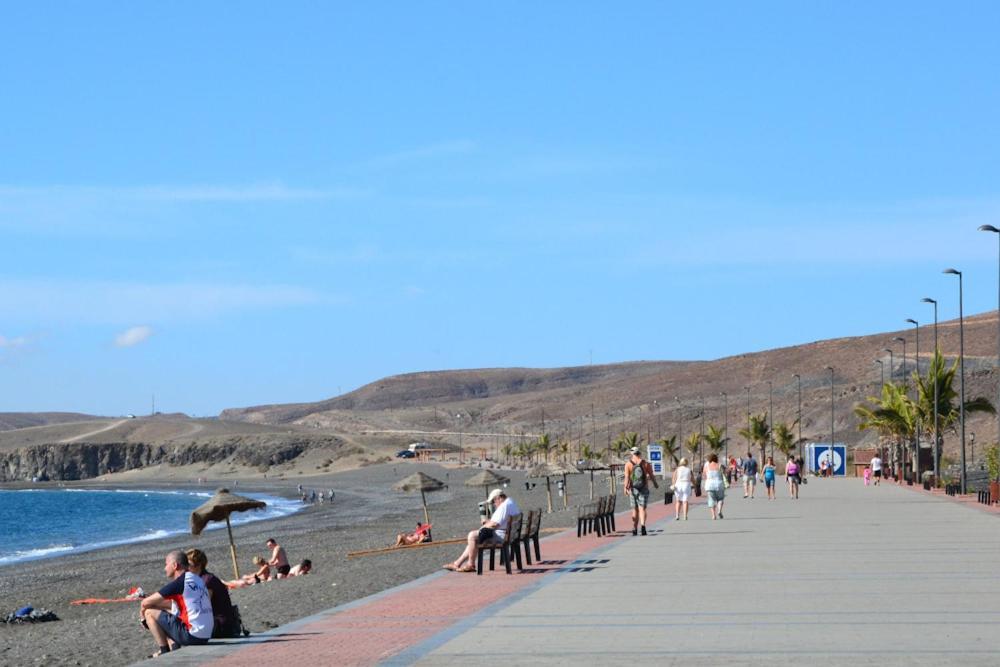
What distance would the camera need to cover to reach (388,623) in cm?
1420

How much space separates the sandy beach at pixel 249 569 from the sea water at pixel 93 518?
140 inches

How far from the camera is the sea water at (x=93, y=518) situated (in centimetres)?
5953

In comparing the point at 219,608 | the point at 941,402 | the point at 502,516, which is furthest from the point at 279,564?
the point at 941,402

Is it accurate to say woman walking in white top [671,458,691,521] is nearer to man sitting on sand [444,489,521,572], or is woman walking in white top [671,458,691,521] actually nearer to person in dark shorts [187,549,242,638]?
man sitting on sand [444,489,521,572]

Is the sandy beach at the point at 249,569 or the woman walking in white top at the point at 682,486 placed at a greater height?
the woman walking in white top at the point at 682,486

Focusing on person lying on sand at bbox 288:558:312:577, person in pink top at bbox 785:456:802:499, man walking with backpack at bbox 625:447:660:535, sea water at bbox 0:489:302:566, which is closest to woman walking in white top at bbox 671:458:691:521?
man walking with backpack at bbox 625:447:660:535

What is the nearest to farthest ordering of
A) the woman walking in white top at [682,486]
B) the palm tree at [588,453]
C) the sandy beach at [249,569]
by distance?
1. the sandy beach at [249,569]
2. the woman walking in white top at [682,486]
3. the palm tree at [588,453]

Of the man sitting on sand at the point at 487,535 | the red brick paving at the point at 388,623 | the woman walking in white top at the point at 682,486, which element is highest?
the woman walking in white top at the point at 682,486

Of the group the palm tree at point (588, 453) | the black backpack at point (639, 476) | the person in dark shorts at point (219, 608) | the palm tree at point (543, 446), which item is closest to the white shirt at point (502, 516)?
the black backpack at point (639, 476)

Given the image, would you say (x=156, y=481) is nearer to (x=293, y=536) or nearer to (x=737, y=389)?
(x=737, y=389)

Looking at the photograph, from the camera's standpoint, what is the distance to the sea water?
59.5 m

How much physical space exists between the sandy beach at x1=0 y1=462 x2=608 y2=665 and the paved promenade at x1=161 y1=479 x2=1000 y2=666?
1831 millimetres

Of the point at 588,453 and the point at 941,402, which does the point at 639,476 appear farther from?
the point at 588,453

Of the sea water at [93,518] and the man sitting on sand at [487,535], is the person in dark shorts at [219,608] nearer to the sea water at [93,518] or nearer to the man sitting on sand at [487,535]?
the man sitting on sand at [487,535]
